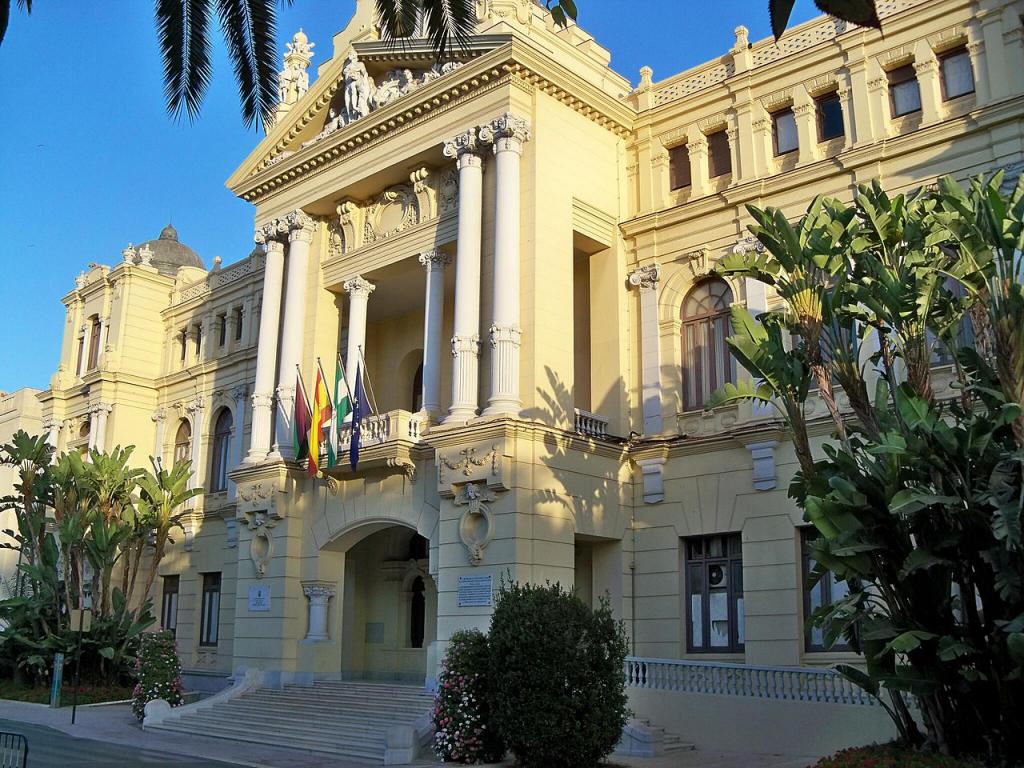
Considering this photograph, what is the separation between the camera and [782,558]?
20391 millimetres

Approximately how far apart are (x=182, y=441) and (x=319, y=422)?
15608mm

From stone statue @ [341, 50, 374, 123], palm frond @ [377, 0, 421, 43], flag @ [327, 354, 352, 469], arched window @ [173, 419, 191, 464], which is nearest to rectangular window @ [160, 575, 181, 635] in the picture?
arched window @ [173, 419, 191, 464]

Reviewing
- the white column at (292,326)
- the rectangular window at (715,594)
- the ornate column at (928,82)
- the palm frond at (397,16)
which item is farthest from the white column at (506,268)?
the palm frond at (397,16)

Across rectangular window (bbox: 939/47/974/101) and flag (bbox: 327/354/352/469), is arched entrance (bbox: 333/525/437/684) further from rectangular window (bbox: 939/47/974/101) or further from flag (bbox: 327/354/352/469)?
rectangular window (bbox: 939/47/974/101)

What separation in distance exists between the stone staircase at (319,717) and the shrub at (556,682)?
3.50 meters

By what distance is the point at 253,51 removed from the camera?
30.5 feet

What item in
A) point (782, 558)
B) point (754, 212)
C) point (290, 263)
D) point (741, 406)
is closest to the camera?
point (754, 212)

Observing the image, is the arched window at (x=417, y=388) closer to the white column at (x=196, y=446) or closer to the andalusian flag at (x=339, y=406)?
the andalusian flag at (x=339, y=406)

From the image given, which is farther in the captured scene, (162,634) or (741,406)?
(162,634)

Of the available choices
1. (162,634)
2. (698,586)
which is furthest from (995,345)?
(162,634)

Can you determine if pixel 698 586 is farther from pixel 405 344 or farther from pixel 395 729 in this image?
pixel 405 344

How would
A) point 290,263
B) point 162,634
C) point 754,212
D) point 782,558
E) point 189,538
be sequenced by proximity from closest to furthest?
point 754,212, point 782,558, point 162,634, point 290,263, point 189,538

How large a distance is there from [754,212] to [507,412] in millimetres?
7929

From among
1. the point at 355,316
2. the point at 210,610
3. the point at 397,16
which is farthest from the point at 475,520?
the point at 210,610
